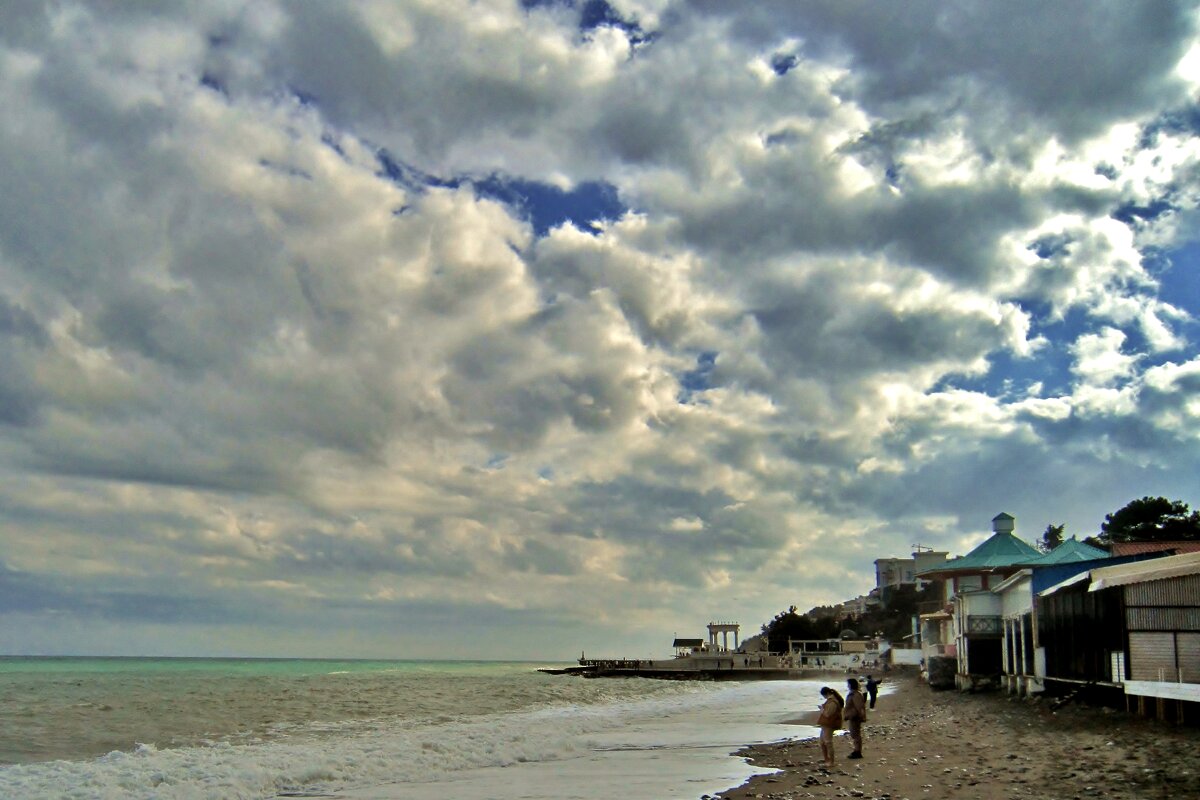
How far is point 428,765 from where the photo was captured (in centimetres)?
2459

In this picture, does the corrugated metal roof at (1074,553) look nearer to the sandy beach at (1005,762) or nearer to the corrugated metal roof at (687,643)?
the sandy beach at (1005,762)

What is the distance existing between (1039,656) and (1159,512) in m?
55.8

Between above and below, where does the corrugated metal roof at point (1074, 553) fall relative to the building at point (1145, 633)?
above

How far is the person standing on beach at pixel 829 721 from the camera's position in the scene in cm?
2064

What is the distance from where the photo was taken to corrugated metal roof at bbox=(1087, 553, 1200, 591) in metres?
23.3

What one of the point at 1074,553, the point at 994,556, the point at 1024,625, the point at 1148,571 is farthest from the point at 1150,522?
the point at 1148,571

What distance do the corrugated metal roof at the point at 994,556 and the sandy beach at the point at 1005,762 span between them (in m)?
43.0

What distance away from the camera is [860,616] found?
158 metres

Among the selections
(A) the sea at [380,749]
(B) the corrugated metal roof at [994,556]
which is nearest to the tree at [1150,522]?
(B) the corrugated metal roof at [994,556]

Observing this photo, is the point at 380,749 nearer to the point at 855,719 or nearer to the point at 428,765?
the point at 428,765

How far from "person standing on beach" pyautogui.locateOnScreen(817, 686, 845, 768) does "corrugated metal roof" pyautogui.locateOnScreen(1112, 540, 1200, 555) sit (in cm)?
2482

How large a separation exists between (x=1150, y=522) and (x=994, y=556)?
20.1 meters

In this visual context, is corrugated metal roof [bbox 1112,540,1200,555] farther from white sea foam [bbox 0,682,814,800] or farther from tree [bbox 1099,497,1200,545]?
tree [bbox 1099,497,1200,545]

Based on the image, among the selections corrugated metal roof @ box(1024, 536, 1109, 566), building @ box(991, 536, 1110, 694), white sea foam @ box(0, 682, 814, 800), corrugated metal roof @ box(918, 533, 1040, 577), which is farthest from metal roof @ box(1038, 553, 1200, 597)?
corrugated metal roof @ box(918, 533, 1040, 577)
